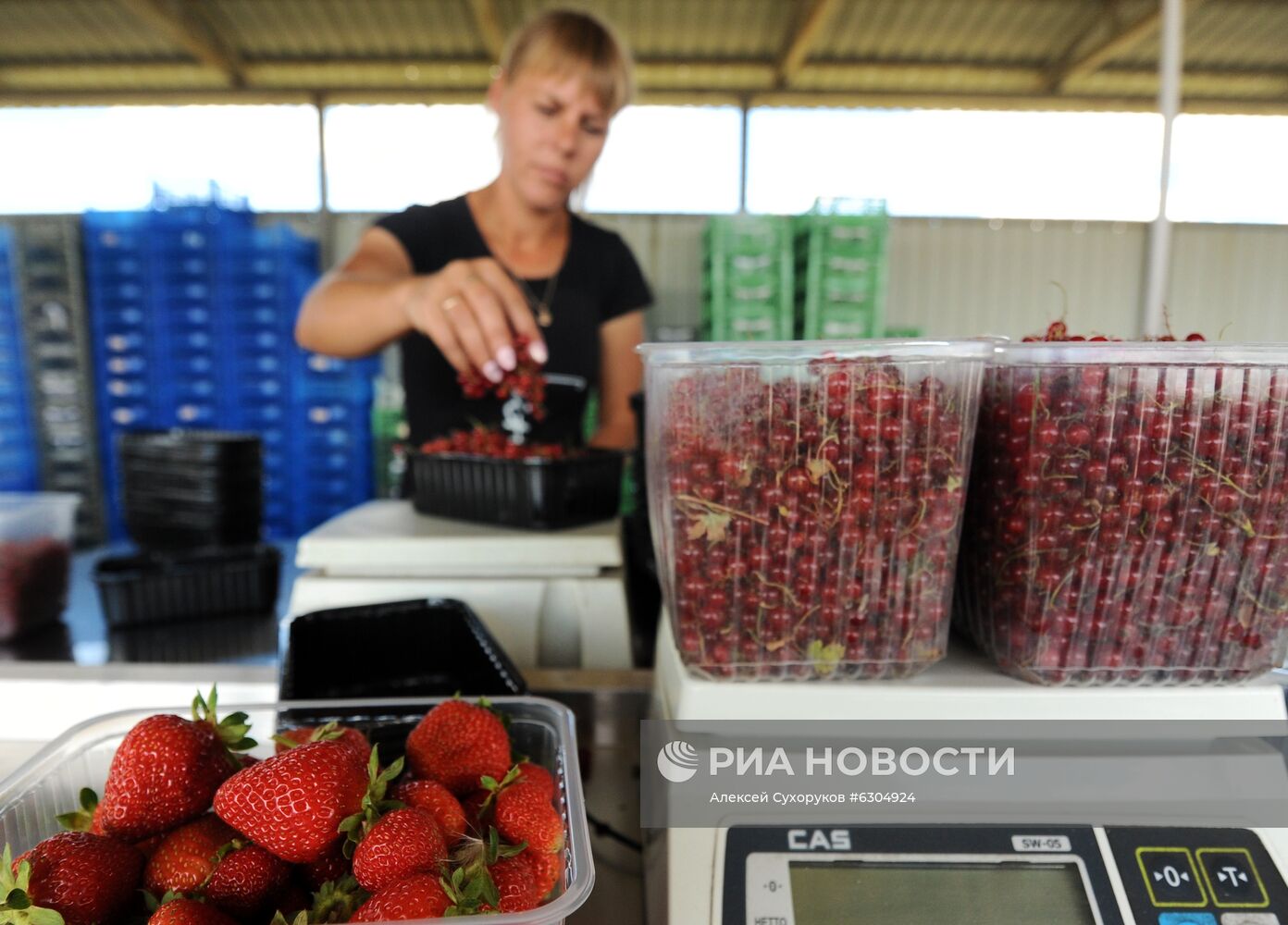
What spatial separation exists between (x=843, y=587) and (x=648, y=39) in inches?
196

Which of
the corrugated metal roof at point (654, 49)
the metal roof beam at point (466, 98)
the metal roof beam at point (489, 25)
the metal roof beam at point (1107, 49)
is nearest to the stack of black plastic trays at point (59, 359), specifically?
the metal roof beam at point (466, 98)

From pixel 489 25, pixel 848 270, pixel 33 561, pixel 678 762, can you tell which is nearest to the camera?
Result: pixel 678 762

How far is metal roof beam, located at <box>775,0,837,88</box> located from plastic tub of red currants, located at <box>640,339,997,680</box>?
164 inches

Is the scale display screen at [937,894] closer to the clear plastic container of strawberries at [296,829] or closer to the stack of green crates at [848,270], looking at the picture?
the clear plastic container of strawberries at [296,829]

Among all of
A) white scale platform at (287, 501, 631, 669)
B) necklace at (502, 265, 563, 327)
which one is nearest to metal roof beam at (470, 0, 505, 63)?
necklace at (502, 265, 563, 327)

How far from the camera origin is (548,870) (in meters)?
0.42

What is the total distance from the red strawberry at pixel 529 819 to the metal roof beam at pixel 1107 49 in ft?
16.6

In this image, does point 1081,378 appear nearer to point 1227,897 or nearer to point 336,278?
point 1227,897

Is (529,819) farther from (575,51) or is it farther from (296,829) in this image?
(575,51)

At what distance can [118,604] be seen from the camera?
5.67 feet

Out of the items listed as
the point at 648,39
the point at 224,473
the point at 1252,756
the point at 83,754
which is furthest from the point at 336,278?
the point at 648,39

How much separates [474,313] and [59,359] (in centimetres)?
483

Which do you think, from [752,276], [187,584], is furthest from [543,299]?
[752,276]

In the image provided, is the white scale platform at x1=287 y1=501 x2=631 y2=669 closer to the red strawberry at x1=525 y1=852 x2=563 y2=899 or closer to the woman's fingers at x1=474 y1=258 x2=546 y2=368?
the woman's fingers at x1=474 y1=258 x2=546 y2=368
